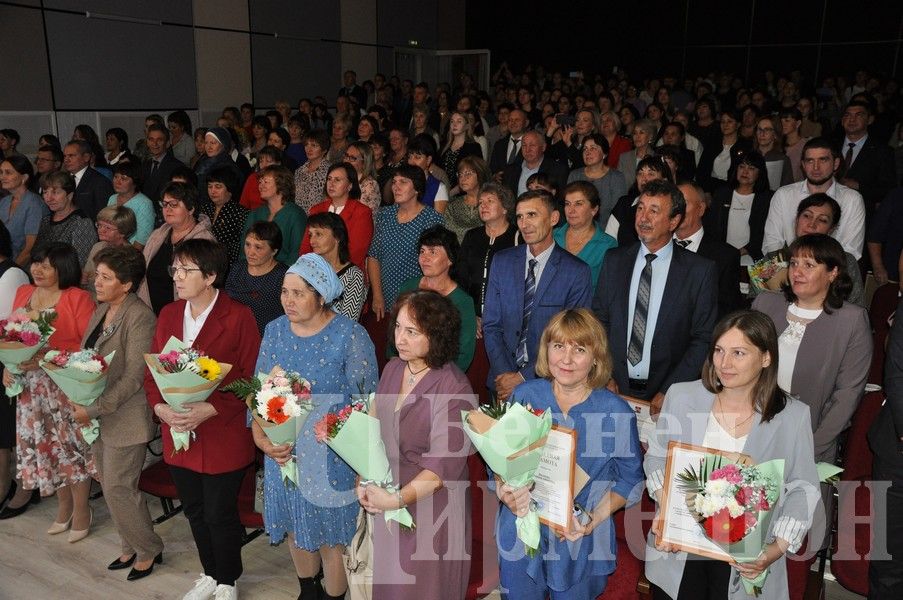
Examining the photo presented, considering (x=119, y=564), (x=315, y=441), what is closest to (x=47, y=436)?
(x=119, y=564)

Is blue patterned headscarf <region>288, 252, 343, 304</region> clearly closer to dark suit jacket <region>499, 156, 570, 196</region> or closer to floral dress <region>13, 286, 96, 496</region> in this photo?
floral dress <region>13, 286, 96, 496</region>

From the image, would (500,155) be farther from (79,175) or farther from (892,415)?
(892,415)

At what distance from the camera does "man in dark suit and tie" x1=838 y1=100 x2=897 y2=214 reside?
6324mm

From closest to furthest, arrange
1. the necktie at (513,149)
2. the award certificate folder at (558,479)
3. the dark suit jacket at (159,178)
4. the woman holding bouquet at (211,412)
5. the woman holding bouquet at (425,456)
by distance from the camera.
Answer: the award certificate folder at (558,479) → the woman holding bouquet at (425,456) → the woman holding bouquet at (211,412) → the dark suit jacket at (159,178) → the necktie at (513,149)

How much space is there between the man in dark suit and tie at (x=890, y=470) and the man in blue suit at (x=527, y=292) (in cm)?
140

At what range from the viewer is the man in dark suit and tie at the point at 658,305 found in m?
3.43

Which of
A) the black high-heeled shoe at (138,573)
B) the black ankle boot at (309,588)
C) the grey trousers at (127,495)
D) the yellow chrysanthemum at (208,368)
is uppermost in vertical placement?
the yellow chrysanthemum at (208,368)

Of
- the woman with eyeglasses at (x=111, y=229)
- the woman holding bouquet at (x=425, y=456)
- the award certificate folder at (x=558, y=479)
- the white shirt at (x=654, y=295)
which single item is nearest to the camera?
the award certificate folder at (x=558, y=479)

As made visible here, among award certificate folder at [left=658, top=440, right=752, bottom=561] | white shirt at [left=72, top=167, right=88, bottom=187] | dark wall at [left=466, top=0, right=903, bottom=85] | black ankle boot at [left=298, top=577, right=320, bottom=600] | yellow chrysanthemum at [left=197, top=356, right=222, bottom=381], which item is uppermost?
dark wall at [left=466, top=0, right=903, bottom=85]

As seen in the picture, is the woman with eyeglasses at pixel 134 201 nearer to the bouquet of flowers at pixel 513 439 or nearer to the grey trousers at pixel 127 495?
the grey trousers at pixel 127 495

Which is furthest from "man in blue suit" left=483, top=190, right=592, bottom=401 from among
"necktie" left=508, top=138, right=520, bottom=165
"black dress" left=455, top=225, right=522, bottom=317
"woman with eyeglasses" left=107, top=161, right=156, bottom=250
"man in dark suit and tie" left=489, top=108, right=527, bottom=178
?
"necktie" left=508, top=138, right=520, bottom=165

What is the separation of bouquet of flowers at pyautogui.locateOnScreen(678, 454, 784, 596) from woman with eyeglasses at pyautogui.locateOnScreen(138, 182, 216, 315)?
3.51 m

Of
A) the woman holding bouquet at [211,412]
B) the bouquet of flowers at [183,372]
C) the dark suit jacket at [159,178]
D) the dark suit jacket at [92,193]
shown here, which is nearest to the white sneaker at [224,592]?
the woman holding bouquet at [211,412]

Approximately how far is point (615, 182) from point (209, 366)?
3.80 metres
